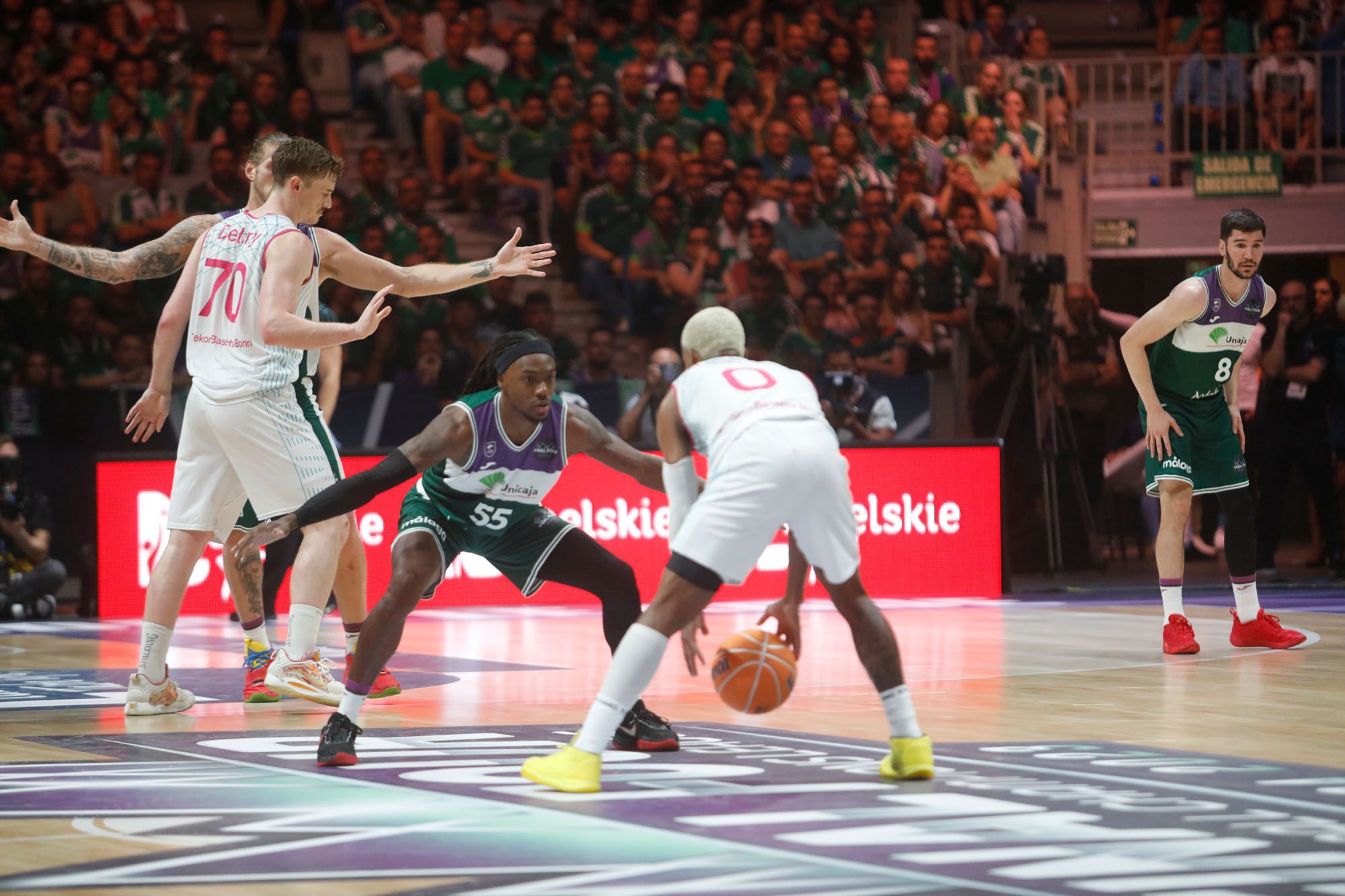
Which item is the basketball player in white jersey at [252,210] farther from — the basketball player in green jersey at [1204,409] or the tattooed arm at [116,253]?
the basketball player in green jersey at [1204,409]

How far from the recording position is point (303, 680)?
23.0 feet

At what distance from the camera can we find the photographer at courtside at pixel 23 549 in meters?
11.3

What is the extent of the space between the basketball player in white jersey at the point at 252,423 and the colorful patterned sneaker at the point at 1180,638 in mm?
4050

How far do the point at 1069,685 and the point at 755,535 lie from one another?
3052mm

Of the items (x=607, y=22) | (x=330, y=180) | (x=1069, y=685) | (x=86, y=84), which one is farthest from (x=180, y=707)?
(x=607, y=22)

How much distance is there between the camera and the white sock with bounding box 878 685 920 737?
5211mm

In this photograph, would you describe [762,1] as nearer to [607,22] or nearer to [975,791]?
[607,22]

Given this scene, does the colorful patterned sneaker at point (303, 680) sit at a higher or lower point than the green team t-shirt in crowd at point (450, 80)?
lower

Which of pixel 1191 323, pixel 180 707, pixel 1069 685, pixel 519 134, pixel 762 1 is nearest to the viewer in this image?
pixel 180 707

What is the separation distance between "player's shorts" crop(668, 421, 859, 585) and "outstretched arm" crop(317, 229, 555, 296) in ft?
7.14

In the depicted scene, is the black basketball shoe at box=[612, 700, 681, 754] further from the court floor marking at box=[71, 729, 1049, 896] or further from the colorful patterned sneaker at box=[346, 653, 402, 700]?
the colorful patterned sneaker at box=[346, 653, 402, 700]

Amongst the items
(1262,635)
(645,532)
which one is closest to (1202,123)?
(645,532)

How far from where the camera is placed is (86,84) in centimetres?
1490

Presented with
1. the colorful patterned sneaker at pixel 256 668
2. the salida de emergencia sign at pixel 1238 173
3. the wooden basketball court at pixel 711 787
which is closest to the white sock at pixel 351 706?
the wooden basketball court at pixel 711 787
